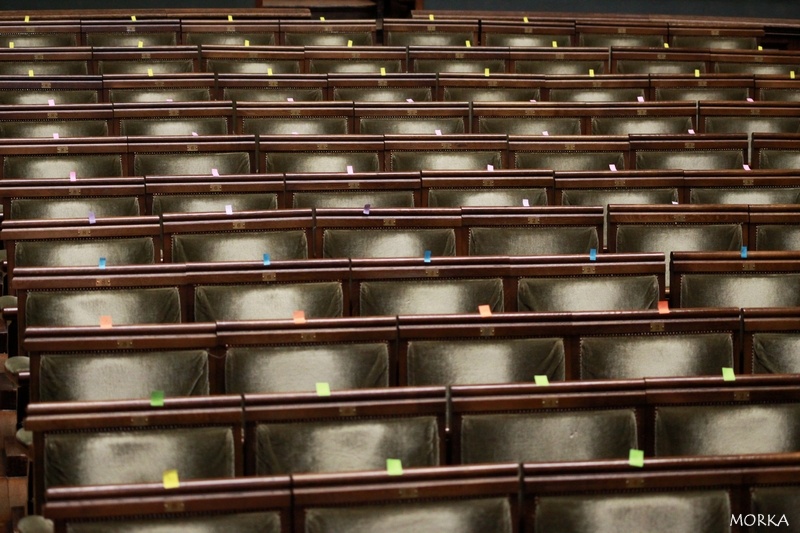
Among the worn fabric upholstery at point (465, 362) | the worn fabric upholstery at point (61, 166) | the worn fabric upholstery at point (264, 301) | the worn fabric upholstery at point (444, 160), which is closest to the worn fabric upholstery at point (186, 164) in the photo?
the worn fabric upholstery at point (61, 166)

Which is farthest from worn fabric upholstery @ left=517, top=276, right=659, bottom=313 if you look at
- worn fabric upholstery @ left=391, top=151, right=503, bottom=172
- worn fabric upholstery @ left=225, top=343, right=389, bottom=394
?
worn fabric upholstery @ left=391, top=151, right=503, bottom=172

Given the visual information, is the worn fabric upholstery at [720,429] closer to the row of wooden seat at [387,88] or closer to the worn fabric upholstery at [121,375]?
the worn fabric upholstery at [121,375]

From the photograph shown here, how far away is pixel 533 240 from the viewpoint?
31.6 inches

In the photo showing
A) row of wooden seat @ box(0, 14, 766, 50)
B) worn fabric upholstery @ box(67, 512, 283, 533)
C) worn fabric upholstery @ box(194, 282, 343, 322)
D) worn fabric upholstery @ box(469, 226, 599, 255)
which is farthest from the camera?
row of wooden seat @ box(0, 14, 766, 50)

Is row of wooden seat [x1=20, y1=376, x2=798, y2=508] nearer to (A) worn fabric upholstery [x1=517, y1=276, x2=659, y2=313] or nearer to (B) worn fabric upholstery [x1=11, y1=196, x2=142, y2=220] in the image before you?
(A) worn fabric upholstery [x1=517, y1=276, x2=659, y2=313]

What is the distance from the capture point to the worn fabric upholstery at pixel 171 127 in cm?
97

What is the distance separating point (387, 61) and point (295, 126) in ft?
0.66

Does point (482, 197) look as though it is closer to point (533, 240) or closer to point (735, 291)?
point (533, 240)

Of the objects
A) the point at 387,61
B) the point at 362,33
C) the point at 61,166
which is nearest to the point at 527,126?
the point at 387,61

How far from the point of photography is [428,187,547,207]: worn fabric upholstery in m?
0.88

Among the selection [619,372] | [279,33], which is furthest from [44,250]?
[279,33]

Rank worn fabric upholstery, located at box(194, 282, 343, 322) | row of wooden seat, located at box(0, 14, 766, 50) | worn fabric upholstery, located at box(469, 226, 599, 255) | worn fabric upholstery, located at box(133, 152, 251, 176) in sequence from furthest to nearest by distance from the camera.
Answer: row of wooden seat, located at box(0, 14, 766, 50), worn fabric upholstery, located at box(133, 152, 251, 176), worn fabric upholstery, located at box(469, 226, 599, 255), worn fabric upholstery, located at box(194, 282, 343, 322)

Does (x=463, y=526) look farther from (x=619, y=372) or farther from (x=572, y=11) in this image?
(x=572, y=11)

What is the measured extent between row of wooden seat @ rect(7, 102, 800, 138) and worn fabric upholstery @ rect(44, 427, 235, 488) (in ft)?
1.60
